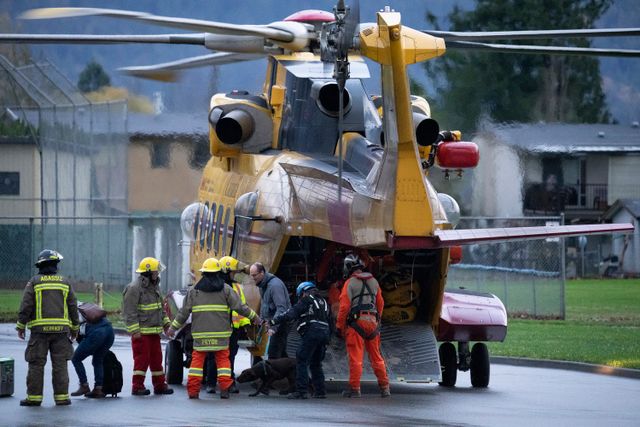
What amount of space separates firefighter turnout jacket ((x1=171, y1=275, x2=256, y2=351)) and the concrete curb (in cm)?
686

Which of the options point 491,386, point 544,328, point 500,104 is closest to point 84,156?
point 500,104

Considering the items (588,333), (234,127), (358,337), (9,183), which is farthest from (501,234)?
(9,183)

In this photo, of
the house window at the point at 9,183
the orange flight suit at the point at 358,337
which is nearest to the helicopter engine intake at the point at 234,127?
the orange flight suit at the point at 358,337

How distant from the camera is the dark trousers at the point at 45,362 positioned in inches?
687

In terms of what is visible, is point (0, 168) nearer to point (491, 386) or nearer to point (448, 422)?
point (491, 386)

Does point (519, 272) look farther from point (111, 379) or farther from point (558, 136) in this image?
point (111, 379)

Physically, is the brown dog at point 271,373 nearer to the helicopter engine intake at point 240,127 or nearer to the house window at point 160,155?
the helicopter engine intake at point 240,127

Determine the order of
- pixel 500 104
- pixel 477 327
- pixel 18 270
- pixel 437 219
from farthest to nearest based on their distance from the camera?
pixel 18 270, pixel 500 104, pixel 477 327, pixel 437 219

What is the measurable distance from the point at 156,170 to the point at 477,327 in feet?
62.0

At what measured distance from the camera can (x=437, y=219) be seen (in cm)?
1873

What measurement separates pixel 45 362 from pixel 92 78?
A: 84.0ft

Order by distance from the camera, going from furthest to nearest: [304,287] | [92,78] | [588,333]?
1. [92,78]
2. [588,333]
3. [304,287]

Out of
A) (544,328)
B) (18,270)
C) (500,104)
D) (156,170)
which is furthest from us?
(18,270)

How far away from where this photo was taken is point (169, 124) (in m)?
36.1
